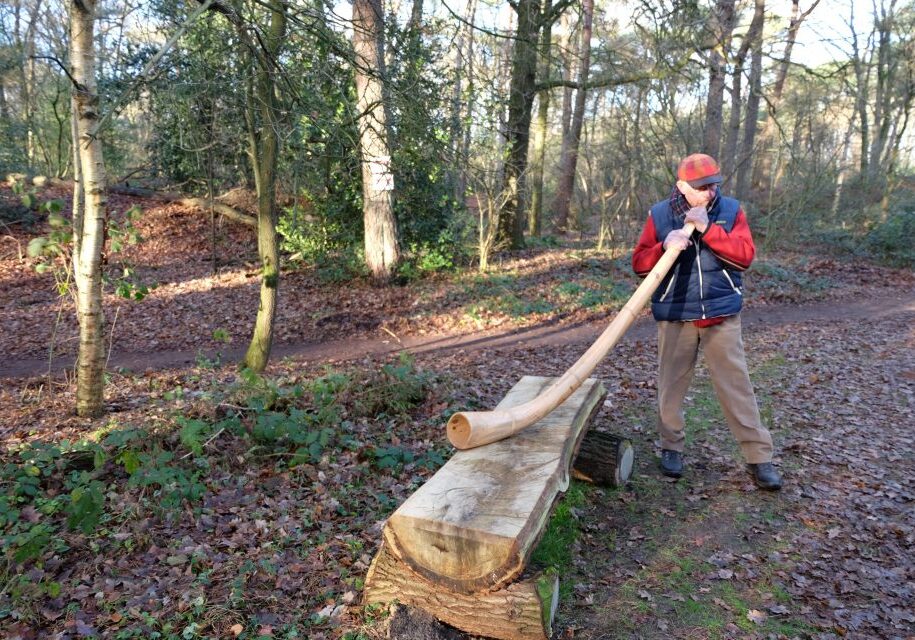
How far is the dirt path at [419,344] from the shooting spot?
8.58 m

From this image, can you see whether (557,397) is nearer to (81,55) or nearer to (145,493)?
(145,493)

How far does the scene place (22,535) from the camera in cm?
312

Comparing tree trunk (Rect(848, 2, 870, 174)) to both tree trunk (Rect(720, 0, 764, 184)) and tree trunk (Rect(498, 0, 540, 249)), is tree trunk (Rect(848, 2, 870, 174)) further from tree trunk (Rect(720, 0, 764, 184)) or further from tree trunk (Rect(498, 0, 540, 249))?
tree trunk (Rect(498, 0, 540, 249))

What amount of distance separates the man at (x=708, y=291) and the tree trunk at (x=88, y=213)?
4.21m

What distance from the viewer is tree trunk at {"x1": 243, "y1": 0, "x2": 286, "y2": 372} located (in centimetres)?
577

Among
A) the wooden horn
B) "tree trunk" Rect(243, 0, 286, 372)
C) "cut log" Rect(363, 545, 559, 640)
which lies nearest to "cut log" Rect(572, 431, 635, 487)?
the wooden horn

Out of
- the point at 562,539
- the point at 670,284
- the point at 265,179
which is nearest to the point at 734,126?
the point at 265,179

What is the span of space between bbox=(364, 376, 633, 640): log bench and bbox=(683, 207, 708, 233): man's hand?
182 centimetres

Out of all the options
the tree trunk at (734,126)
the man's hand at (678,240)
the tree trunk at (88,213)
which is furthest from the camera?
the tree trunk at (734,126)

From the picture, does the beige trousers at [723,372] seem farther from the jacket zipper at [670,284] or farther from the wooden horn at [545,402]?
the wooden horn at [545,402]

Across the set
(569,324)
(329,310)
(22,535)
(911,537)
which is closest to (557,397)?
(911,537)

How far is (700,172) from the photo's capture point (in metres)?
3.80

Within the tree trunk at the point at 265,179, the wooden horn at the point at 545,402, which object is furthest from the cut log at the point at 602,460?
the tree trunk at the point at 265,179

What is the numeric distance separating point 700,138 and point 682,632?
12710 millimetres
